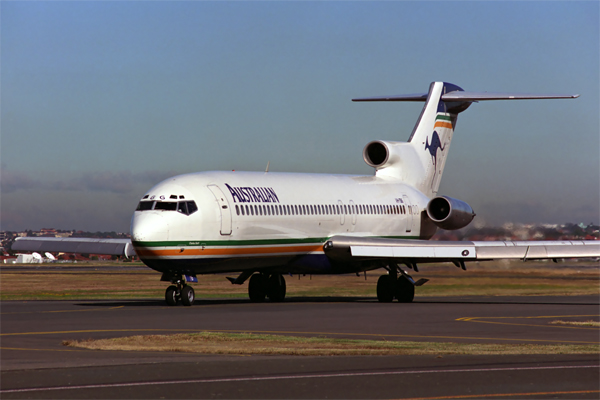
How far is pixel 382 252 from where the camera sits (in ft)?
116

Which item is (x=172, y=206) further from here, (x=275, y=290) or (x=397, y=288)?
(x=397, y=288)

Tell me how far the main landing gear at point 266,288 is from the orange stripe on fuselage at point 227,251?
5.91 feet

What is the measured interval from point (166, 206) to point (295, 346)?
506 inches

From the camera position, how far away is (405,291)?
3644 centimetres

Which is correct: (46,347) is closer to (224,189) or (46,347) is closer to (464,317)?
(464,317)

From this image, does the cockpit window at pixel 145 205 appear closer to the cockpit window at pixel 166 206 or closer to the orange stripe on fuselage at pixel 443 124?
the cockpit window at pixel 166 206

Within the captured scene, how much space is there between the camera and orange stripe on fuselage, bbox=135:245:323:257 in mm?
29125

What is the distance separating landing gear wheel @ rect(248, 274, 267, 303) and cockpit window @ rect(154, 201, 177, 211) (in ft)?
21.4

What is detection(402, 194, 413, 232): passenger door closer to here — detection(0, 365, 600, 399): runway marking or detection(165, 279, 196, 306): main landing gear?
detection(165, 279, 196, 306): main landing gear

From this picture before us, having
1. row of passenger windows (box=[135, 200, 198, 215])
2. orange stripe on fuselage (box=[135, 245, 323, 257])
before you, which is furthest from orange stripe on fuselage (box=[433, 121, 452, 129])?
row of passenger windows (box=[135, 200, 198, 215])

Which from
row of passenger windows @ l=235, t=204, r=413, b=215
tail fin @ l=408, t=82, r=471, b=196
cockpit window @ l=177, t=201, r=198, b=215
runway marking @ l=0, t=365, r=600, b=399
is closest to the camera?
runway marking @ l=0, t=365, r=600, b=399

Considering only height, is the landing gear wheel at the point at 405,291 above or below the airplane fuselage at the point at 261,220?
below

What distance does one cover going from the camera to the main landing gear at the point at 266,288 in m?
35.5

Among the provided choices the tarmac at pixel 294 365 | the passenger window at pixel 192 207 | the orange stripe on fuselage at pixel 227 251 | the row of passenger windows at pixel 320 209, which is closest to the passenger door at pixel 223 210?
the row of passenger windows at pixel 320 209
